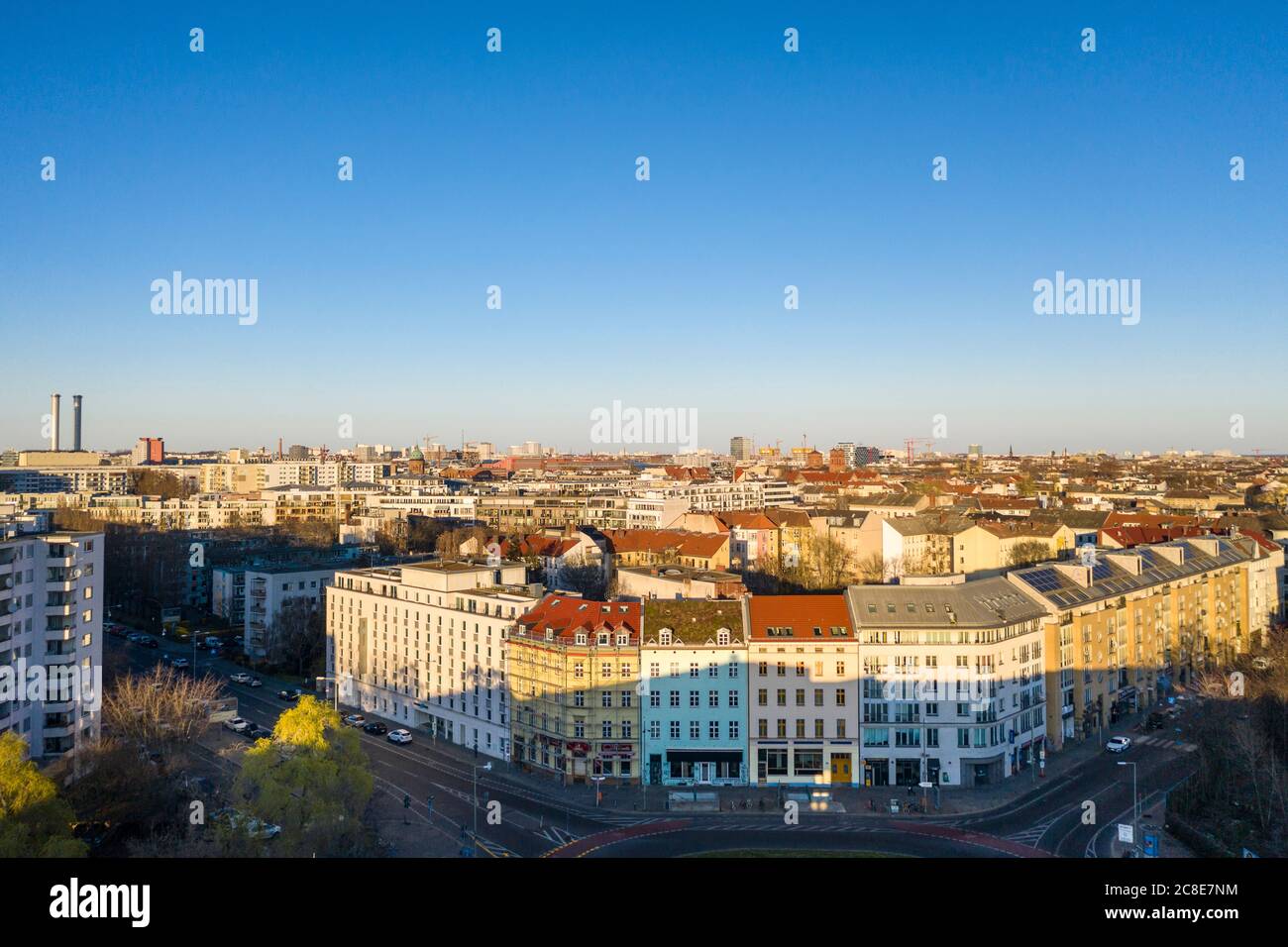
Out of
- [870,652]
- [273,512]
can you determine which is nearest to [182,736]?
[870,652]

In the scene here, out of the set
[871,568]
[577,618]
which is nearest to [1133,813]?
[577,618]

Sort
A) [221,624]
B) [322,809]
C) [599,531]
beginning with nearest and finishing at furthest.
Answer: [322,809], [221,624], [599,531]

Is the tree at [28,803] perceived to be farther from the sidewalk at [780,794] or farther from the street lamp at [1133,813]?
the street lamp at [1133,813]

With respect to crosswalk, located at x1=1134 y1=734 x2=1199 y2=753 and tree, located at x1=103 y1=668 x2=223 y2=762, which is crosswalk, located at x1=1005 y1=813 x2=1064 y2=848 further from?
tree, located at x1=103 y1=668 x2=223 y2=762

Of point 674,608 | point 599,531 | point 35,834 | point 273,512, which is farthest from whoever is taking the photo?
point 273,512

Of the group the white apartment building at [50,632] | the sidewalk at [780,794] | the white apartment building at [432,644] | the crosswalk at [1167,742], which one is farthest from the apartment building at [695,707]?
the white apartment building at [50,632]

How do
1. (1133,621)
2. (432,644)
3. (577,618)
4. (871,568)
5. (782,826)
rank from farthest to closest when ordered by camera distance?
(871,568) → (1133,621) → (432,644) → (577,618) → (782,826)

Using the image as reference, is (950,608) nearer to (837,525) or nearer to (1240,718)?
(1240,718)

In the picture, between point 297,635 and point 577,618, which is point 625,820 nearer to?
point 577,618
